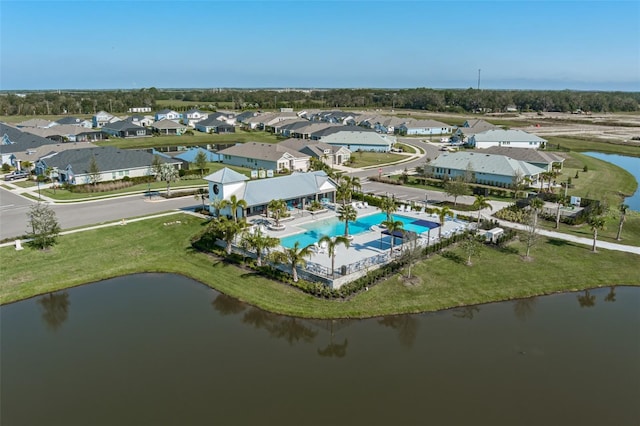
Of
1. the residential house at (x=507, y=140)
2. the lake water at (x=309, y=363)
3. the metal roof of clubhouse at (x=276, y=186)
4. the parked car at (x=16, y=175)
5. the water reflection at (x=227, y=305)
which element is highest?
the residential house at (x=507, y=140)

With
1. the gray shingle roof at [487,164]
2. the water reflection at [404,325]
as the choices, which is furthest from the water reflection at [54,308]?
the gray shingle roof at [487,164]

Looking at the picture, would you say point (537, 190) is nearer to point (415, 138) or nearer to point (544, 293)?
point (544, 293)

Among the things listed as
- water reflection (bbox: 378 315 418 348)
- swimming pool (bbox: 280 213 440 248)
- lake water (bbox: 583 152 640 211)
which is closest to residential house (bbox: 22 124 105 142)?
swimming pool (bbox: 280 213 440 248)

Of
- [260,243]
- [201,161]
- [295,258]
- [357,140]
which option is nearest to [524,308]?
[295,258]

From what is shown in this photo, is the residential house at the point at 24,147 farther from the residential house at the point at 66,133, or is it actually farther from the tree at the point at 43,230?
the tree at the point at 43,230

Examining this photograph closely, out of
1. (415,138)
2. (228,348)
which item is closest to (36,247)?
(228,348)

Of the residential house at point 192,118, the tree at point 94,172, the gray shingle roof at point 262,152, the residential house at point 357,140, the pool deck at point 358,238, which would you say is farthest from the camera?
the residential house at point 192,118

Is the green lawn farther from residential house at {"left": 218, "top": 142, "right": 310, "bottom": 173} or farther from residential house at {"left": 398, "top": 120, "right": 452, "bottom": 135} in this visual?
residential house at {"left": 398, "top": 120, "right": 452, "bottom": 135}

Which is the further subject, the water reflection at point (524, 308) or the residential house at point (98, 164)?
the residential house at point (98, 164)

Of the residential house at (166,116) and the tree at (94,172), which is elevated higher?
the residential house at (166,116)
